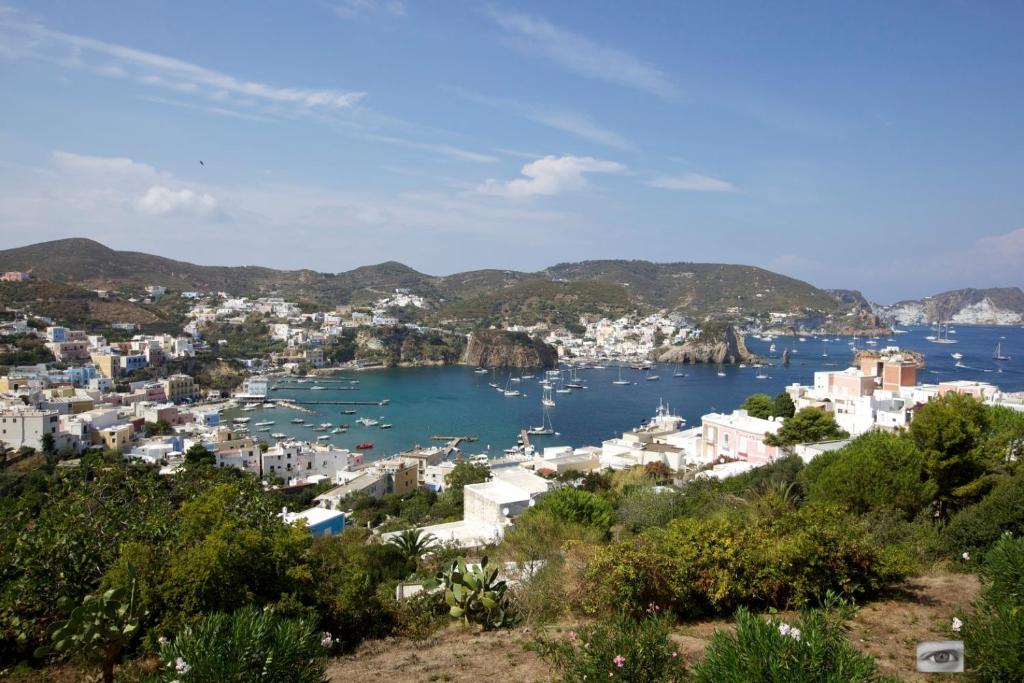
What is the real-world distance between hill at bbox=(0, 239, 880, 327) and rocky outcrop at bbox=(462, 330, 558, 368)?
773 inches

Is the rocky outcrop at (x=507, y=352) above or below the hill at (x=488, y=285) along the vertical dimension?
below

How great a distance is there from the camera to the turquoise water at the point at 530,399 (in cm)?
3139

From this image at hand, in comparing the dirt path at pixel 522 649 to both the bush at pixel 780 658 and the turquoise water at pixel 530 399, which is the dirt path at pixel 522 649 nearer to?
→ the bush at pixel 780 658

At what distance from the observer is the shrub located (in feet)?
26.2

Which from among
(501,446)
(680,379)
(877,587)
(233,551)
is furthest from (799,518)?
(680,379)

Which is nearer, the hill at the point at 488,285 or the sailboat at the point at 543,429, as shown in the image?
the sailboat at the point at 543,429

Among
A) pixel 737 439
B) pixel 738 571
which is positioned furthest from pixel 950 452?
pixel 737 439

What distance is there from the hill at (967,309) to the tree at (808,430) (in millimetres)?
123302

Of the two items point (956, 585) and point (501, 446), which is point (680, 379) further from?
point (956, 585)

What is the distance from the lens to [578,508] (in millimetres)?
8305

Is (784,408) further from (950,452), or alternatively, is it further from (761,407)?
(950,452)

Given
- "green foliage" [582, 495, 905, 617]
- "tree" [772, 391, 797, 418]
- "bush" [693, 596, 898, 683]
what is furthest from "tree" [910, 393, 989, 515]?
"tree" [772, 391, 797, 418]

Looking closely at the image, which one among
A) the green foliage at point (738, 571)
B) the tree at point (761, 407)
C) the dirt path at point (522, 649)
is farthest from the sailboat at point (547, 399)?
the green foliage at point (738, 571)

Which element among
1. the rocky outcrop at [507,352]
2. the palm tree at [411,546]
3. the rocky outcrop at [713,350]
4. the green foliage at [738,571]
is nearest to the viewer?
the green foliage at [738,571]
